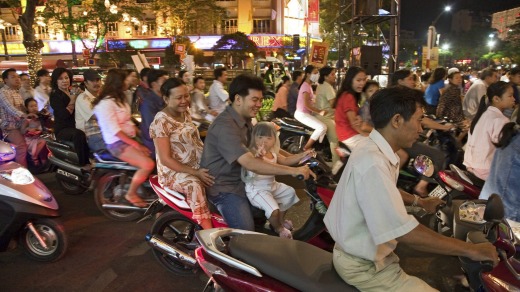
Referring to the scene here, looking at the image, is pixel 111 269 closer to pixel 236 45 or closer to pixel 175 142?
pixel 175 142

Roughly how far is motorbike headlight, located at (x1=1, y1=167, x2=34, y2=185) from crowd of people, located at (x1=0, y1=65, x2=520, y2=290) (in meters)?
1.10

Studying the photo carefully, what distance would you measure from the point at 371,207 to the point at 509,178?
173 centimetres

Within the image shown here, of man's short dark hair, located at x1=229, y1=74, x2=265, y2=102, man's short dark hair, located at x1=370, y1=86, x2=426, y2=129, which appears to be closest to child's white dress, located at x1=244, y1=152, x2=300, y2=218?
man's short dark hair, located at x1=229, y1=74, x2=265, y2=102

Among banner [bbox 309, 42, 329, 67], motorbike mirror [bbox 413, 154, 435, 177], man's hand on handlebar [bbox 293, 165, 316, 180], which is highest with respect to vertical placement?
banner [bbox 309, 42, 329, 67]

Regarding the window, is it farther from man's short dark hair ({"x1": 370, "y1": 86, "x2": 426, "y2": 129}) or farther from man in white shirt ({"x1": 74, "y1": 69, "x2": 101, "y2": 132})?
man's short dark hair ({"x1": 370, "y1": 86, "x2": 426, "y2": 129})

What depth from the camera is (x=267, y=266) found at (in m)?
2.23

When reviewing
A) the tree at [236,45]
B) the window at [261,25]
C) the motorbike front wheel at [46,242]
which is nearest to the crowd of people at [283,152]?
the motorbike front wheel at [46,242]

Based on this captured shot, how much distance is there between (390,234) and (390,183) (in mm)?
217

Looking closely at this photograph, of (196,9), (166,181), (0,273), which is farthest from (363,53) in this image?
(196,9)

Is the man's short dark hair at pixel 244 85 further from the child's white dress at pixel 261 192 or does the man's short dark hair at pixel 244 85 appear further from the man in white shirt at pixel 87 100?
the man in white shirt at pixel 87 100

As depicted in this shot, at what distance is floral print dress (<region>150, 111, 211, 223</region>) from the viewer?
3566mm

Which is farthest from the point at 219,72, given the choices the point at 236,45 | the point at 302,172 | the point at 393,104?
the point at 236,45

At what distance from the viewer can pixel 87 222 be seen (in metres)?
5.28

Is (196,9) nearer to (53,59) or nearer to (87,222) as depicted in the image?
(53,59)
